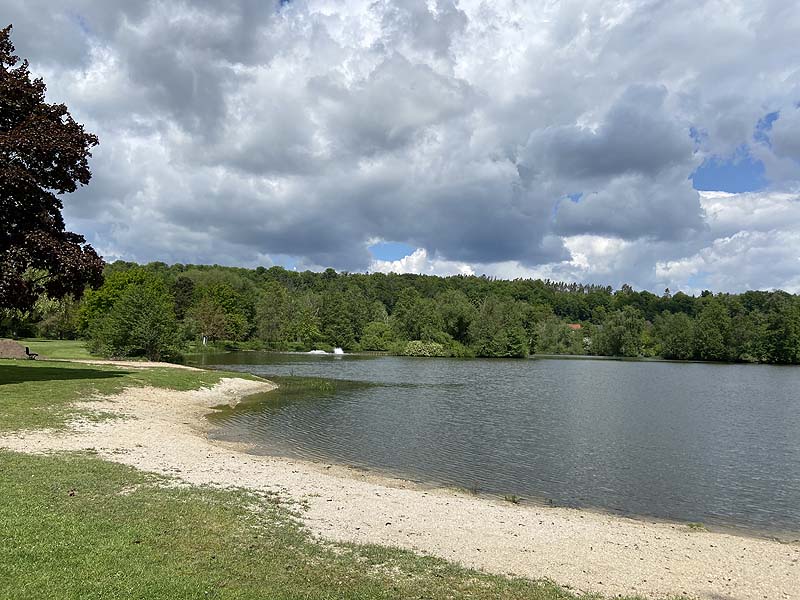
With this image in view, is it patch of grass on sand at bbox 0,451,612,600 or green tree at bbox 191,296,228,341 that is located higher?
green tree at bbox 191,296,228,341

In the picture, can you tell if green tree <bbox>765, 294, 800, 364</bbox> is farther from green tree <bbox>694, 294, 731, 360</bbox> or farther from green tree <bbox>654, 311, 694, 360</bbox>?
green tree <bbox>654, 311, 694, 360</bbox>

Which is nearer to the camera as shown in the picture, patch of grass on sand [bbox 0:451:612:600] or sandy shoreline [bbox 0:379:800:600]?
patch of grass on sand [bbox 0:451:612:600]

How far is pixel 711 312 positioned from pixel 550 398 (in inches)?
4092

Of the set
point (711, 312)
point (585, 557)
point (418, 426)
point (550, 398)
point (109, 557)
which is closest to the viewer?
point (109, 557)

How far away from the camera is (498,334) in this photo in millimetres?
112938

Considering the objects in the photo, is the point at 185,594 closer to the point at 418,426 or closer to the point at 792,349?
the point at 418,426

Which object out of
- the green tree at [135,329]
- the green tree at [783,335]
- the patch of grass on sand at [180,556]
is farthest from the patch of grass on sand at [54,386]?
the green tree at [783,335]

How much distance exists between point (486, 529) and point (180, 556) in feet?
20.7

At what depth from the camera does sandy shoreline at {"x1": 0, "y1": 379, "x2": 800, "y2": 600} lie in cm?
939

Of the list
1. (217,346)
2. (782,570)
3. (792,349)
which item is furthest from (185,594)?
(792,349)

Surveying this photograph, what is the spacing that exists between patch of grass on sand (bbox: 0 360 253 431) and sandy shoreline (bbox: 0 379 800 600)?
1.39m

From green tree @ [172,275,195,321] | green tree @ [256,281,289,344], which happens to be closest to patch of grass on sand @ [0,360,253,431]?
green tree @ [172,275,195,321]

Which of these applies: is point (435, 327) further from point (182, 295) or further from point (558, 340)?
point (182, 295)

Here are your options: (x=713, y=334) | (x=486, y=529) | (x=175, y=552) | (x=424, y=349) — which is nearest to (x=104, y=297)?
(x=424, y=349)
